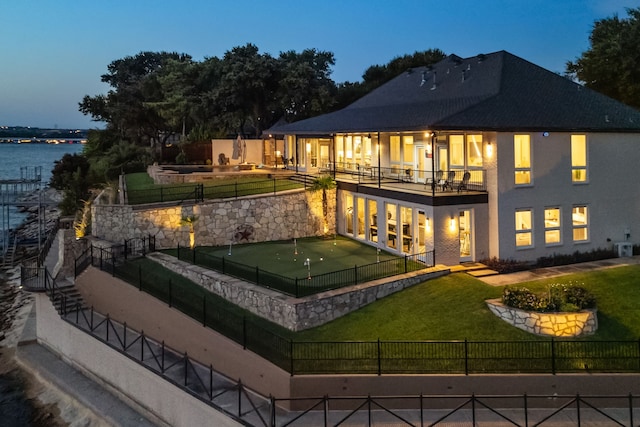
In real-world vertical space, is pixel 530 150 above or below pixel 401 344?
above

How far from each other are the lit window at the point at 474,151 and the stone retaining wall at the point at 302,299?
17.2 ft

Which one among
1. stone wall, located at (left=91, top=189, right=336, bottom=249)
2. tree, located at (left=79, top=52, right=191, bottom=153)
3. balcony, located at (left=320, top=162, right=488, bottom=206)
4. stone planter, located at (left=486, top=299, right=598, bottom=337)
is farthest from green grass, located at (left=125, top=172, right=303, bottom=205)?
tree, located at (left=79, top=52, right=191, bottom=153)

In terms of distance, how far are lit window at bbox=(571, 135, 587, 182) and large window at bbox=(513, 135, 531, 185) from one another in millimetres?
2460

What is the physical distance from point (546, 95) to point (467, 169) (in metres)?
5.60

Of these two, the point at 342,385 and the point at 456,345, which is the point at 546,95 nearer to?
the point at 456,345

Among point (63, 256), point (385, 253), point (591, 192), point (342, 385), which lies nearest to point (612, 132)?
point (591, 192)

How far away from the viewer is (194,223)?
2516cm

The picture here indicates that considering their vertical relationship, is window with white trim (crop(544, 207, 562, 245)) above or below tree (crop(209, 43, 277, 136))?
below

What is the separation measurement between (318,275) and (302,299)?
70.6 inches

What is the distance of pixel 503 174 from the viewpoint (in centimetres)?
2097

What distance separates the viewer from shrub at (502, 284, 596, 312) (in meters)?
15.7

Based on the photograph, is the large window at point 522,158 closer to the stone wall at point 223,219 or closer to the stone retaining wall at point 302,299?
the stone retaining wall at point 302,299

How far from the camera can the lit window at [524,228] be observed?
2144cm

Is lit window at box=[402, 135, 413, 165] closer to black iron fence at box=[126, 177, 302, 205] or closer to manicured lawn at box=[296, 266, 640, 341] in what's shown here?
black iron fence at box=[126, 177, 302, 205]
